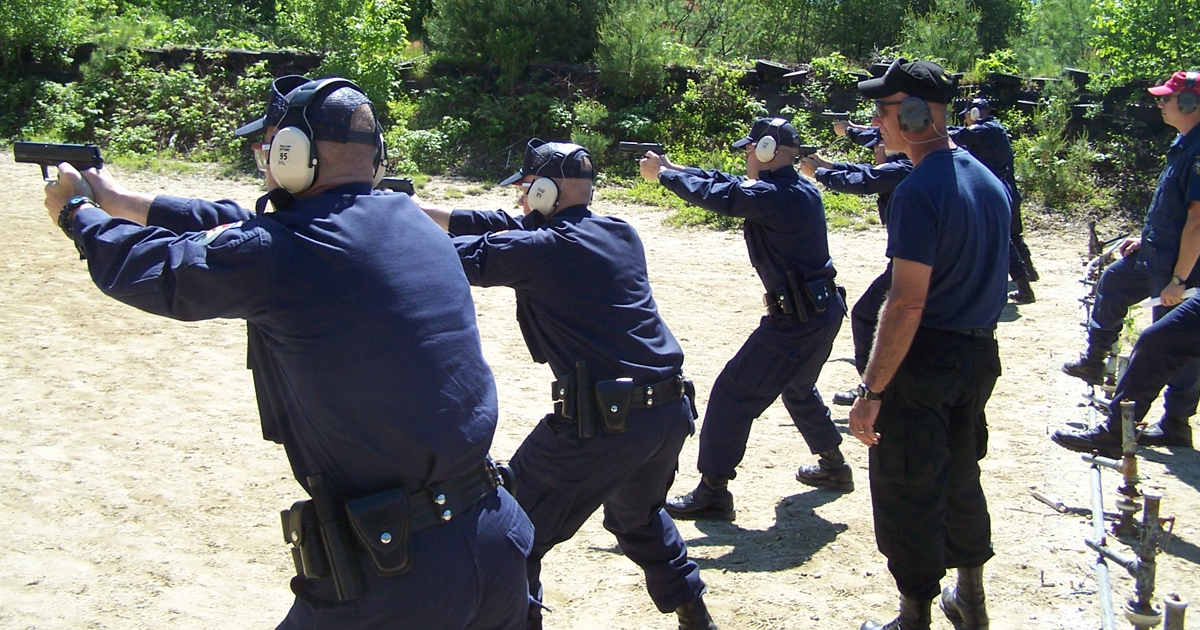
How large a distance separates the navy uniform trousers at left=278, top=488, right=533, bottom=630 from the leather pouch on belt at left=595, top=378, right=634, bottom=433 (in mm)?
996

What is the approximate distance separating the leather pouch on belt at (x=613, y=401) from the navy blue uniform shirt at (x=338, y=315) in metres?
1.04

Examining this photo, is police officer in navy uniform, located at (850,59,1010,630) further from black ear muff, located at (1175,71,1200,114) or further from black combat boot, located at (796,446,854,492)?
black ear muff, located at (1175,71,1200,114)

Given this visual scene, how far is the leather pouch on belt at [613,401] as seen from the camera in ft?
12.6

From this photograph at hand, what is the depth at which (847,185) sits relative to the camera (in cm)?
741

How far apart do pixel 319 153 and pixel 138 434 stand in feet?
13.5

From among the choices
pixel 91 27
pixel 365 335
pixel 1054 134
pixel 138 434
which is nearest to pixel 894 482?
pixel 365 335

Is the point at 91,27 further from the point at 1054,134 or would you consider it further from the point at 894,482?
the point at 894,482

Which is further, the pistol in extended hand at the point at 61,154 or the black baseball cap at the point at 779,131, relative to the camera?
the black baseball cap at the point at 779,131

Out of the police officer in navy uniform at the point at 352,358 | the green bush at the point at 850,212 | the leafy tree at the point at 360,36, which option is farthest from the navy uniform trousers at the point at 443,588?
the leafy tree at the point at 360,36

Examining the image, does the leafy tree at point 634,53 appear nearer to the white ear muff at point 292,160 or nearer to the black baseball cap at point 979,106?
the black baseball cap at point 979,106

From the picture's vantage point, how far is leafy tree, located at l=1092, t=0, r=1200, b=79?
522 inches

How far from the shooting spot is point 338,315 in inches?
104

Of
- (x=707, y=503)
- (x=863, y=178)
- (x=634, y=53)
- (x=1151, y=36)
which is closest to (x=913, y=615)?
(x=707, y=503)

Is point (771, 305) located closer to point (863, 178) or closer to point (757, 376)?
point (757, 376)
